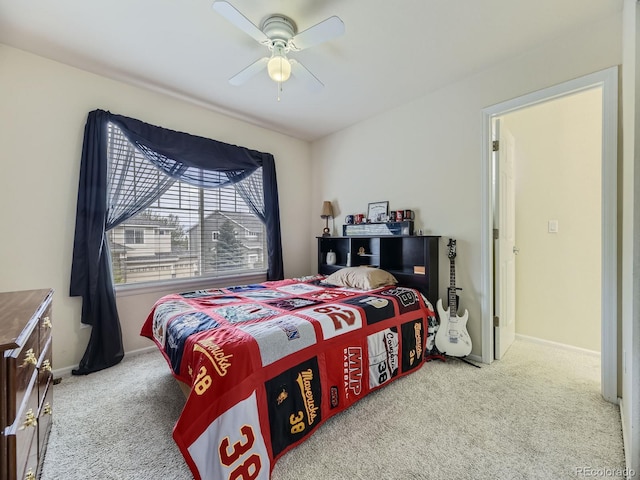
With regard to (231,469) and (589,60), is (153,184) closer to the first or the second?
(231,469)

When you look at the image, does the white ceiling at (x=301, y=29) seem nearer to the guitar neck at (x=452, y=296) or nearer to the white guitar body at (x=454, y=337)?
the guitar neck at (x=452, y=296)

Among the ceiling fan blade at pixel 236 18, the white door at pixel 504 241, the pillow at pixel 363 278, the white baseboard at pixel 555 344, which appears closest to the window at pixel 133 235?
the pillow at pixel 363 278

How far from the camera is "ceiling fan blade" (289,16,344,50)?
5.05 ft

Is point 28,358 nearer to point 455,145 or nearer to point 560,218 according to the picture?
point 455,145

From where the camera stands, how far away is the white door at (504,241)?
96.9 inches

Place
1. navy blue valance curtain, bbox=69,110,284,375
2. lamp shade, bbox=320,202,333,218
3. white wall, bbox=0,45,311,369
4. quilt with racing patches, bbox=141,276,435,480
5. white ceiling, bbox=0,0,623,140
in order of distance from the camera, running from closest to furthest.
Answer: quilt with racing patches, bbox=141,276,435,480 < white ceiling, bbox=0,0,623,140 < white wall, bbox=0,45,311,369 < navy blue valance curtain, bbox=69,110,284,375 < lamp shade, bbox=320,202,333,218

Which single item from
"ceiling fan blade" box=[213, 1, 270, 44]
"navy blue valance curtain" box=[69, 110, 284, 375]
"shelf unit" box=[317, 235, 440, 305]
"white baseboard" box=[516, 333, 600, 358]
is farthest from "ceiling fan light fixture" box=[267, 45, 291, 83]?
"white baseboard" box=[516, 333, 600, 358]

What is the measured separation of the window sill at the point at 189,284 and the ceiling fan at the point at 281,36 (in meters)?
2.07

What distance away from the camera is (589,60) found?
76.0 inches

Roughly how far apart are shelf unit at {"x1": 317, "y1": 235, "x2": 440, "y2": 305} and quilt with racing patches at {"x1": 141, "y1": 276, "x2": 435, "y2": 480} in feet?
0.90

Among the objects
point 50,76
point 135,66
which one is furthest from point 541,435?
point 50,76

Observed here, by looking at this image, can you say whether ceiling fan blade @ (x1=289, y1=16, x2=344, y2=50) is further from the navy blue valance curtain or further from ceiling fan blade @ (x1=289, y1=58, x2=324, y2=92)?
the navy blue valance curtain

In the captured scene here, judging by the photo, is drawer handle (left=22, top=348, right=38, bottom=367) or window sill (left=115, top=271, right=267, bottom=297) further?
window sill (left=115, top=271, right=267, bottom=297)

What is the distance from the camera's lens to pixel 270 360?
1.39m
